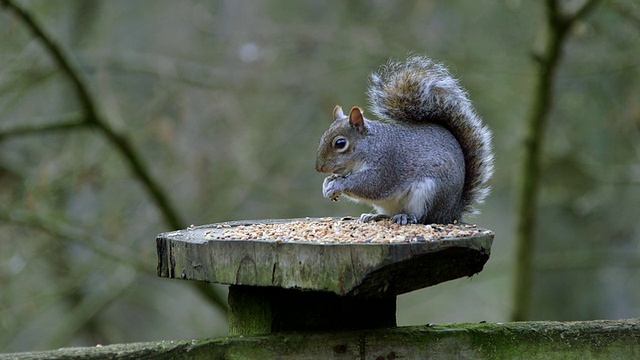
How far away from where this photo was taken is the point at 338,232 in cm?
197

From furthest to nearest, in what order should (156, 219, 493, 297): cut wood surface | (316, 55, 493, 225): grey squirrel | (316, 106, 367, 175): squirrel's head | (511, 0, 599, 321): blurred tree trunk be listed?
(511, 0, 599, 321): blurred tree trunk
(316, 106, 367, 175): squirrel's head
(316, 55, 493, 225): grey squirrel
(156, 219, 493, 297): cut wood surface

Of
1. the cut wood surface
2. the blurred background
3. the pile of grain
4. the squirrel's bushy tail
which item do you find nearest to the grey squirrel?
the squirrel's bushy tail

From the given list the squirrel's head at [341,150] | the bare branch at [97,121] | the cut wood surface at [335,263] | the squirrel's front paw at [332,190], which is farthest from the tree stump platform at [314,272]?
the bare branch at [97,121]

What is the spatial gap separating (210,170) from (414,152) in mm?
4143

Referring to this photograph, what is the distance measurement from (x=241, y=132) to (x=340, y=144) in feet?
13.0

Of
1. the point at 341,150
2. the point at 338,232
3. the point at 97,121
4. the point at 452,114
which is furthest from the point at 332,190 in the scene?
the point at 97,121

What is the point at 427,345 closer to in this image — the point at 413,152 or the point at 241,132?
the point at 413,152

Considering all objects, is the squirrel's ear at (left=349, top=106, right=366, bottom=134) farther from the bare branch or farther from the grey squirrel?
the bare branch

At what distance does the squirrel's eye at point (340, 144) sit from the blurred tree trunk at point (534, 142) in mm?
2285

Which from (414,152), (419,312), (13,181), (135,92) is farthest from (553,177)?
(414,152)

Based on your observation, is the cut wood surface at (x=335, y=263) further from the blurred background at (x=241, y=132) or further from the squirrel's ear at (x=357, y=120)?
the blurred background at (x=241, y=132)

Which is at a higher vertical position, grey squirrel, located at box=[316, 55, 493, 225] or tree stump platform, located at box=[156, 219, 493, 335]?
grey squirrel, located at box=[316, 55, 493, 225]

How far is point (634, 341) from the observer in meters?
1.79

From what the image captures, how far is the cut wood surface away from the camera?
157 cm
